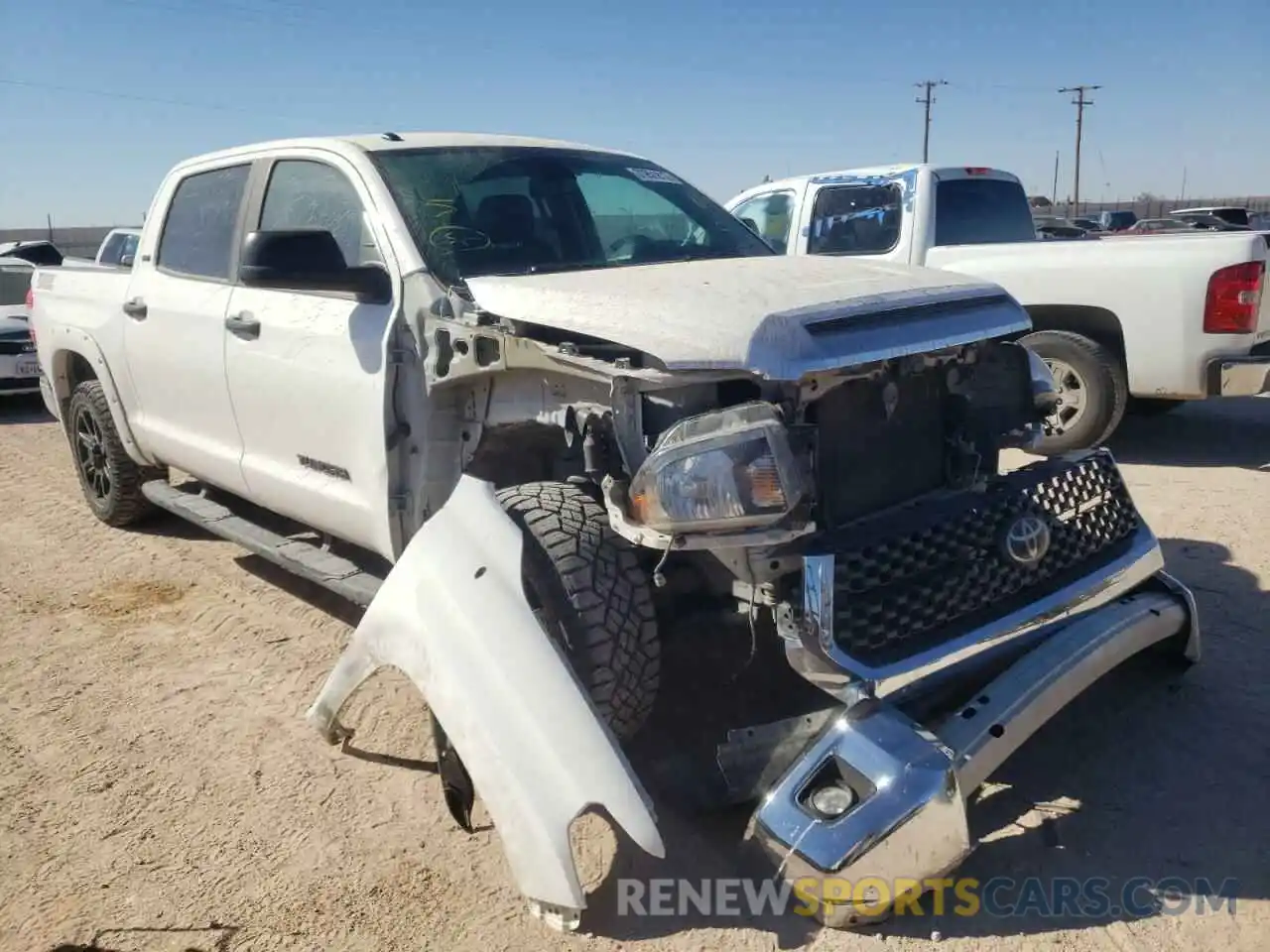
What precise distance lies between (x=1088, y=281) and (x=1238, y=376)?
3.47ft

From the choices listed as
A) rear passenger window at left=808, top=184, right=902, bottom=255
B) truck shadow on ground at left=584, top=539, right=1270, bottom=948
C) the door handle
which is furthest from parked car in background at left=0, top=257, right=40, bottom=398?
truck shadow on ground at left=584, top=539, right=1270, bottom=948

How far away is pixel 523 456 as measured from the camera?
3.43 m

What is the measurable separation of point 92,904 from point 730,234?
319cm

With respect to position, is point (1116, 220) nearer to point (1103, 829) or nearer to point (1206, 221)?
point (1206, 221)

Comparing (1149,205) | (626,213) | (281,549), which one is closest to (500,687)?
(281,549)

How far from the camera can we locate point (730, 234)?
427 cm

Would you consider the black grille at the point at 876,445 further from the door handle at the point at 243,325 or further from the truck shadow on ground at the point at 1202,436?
the truck shadow on ground at the point at 1202,436

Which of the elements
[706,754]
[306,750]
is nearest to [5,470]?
[306,750]

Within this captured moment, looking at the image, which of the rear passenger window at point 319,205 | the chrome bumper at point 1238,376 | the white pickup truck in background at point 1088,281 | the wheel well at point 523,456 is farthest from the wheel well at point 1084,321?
the rear passenger window at point 319,205

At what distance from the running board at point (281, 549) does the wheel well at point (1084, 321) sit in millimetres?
4925

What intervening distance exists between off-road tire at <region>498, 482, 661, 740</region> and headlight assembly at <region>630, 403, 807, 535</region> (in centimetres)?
29

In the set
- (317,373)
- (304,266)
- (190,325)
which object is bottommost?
(317,373)

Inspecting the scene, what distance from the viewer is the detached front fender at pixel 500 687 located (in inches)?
92.0

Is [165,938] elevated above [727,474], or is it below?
below
